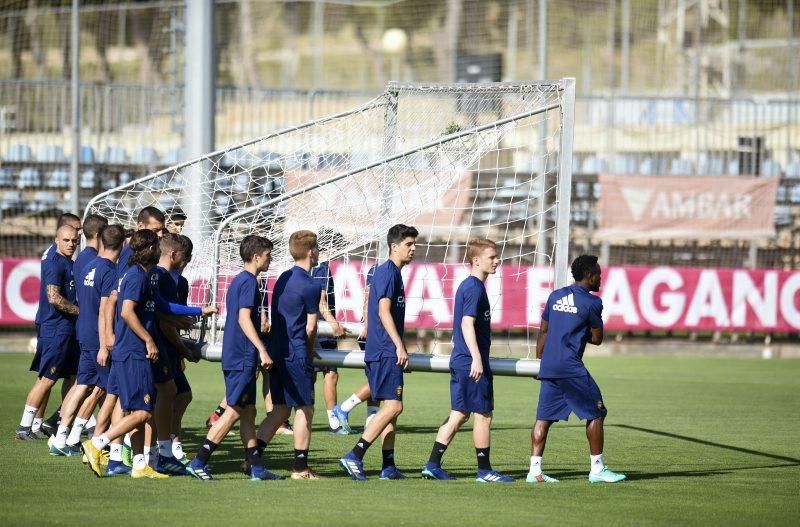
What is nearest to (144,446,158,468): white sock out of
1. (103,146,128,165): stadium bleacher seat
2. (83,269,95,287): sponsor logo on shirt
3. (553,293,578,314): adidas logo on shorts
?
(83,269,95,287): sponsor logo on shirt

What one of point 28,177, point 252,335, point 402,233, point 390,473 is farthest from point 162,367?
point 28,177

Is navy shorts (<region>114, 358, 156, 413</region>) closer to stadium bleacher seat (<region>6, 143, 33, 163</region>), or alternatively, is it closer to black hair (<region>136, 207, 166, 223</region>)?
black hair (<region>136, 207, 166, 223</region>)

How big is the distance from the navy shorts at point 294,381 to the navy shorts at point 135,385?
982 millimetres

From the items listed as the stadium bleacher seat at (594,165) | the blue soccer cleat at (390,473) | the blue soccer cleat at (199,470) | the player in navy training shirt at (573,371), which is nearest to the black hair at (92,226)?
the blue soccer cleat at (199,470)

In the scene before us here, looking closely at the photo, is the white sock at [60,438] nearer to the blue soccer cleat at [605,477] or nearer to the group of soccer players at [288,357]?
the group of soccer players at [288,357]

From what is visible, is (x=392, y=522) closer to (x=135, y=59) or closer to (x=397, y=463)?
(x=397, y=463)

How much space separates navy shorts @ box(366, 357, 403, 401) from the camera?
958cm

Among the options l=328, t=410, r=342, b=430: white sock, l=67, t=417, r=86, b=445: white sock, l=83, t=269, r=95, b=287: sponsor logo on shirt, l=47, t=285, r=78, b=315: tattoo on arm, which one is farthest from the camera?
l=328, t=410, r=342, b=430: white sock

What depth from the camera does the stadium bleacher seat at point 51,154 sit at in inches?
1024

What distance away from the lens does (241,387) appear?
9.44 metres

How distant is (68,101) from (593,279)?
2152cm

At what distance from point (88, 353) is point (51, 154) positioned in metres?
16.5

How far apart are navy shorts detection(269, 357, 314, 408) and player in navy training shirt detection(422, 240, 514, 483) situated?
3.76 feet

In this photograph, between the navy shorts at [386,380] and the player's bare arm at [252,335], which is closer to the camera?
the player's bare arm at [252,335]
